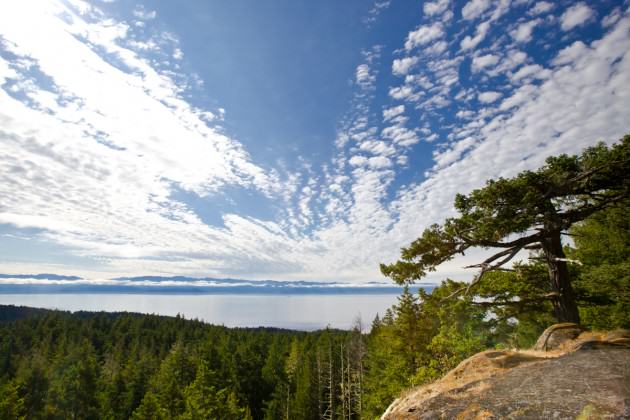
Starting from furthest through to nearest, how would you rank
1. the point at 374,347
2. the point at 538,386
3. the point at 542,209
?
the point at 374,347
the point at 542,209
the point at 538,386

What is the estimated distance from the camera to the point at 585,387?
6.46 meters

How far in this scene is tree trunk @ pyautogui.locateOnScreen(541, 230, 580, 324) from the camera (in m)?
13.3

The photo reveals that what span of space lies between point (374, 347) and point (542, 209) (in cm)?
3380

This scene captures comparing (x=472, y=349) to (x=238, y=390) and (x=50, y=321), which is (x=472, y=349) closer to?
(x=238, y=390)

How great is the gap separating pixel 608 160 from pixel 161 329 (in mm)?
103238

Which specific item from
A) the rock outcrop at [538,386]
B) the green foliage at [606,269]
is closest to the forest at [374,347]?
the green foliage at [606,269]

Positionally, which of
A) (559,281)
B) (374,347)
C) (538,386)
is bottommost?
(374,347)

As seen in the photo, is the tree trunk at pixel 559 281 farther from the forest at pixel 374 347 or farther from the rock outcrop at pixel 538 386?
the rock outcrop at pixel 538 386

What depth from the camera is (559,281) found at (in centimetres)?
1360

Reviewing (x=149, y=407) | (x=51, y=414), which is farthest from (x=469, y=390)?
(x=51, y=414)

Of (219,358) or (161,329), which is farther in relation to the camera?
(161,329)

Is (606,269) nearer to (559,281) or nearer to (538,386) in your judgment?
(559,281)

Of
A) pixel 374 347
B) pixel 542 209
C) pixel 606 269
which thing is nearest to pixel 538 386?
pixel 542 209

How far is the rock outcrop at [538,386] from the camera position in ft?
19.2
